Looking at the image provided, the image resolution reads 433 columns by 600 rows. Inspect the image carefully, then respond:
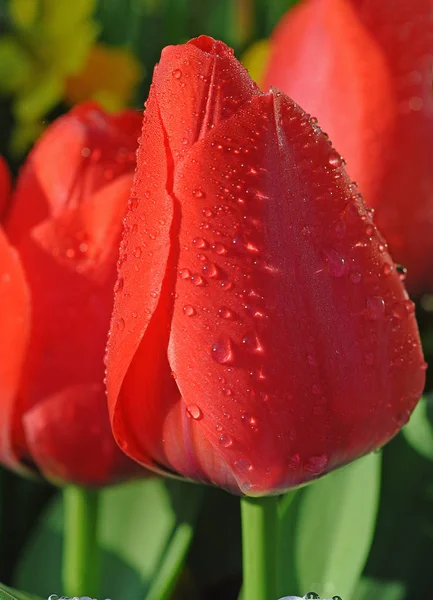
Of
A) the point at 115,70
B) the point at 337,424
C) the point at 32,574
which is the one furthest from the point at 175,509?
the point at 115,70

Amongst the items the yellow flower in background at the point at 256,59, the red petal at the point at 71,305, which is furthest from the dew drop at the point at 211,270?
the yellow flower in background at the point at 256,59

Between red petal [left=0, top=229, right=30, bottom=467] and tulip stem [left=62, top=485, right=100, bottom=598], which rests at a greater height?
red petal [left=0, top=229, right=30, bottom=467]

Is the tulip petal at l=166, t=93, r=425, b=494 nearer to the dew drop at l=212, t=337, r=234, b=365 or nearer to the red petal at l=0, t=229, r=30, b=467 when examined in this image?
the dew drop at l=212, t=337, r=234, b=365

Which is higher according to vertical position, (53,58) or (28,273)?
(53,58)

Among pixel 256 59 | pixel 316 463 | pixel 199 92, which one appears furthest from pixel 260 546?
pixel 256 59

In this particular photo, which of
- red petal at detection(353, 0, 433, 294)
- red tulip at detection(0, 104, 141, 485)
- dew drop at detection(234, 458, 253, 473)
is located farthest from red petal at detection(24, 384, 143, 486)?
Result: red petal at detection(353, 0, 433, 294)

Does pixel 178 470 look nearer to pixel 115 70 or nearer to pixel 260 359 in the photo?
pixel 260 359

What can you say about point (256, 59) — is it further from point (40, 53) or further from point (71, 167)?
point (71, 167)
